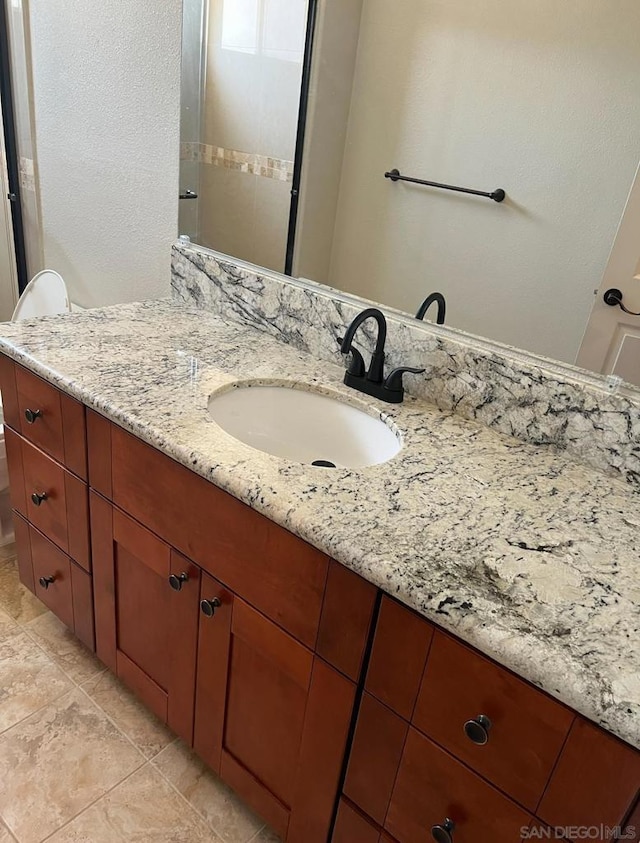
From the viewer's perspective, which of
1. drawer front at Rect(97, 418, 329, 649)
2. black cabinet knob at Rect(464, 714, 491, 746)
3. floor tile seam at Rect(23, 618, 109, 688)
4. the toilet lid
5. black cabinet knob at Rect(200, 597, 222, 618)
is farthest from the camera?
the toilet lid

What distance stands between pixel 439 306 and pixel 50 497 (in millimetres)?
1008

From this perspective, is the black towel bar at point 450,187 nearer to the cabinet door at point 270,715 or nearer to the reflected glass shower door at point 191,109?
the reflected glass shower door at point 191,109

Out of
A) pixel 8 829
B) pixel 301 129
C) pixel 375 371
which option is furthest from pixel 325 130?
pixel 8 829

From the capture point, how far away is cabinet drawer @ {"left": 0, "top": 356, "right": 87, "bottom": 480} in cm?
129

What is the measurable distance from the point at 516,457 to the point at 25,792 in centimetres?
129

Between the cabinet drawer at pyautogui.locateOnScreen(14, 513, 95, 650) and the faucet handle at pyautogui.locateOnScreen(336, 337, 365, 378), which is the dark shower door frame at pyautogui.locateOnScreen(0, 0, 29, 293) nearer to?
the cabinet drawer at pyautogui.locateOnScreen(14, 513, 95, 650)

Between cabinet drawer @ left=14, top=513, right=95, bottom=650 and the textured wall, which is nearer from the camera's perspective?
cabinet drawer @ left=14, top=513, right=95, bottom=650

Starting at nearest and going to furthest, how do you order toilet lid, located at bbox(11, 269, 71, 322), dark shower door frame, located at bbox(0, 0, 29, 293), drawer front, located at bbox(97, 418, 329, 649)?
1. drawer front, located at bbox(97, 418, 329, 649)
2. toilet lid, located at bbox(11, 269, 71, 322)
3. dark shower door frame, located at bbox(0, 0, 29, 293)

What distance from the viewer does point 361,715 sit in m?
0.93

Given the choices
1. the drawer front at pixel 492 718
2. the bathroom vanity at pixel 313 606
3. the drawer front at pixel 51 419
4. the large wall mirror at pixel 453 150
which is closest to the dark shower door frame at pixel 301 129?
the large wall mirror at pixel 453 150

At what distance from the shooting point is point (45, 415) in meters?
1.37

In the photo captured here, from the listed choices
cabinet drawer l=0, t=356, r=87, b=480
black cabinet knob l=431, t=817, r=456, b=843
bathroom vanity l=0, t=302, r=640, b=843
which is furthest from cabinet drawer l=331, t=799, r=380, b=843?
cabinet drawer l=0, t=356, r=87, b=480

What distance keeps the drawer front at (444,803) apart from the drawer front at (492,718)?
0.03 m

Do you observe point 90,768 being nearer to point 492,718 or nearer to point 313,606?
point 313,606
